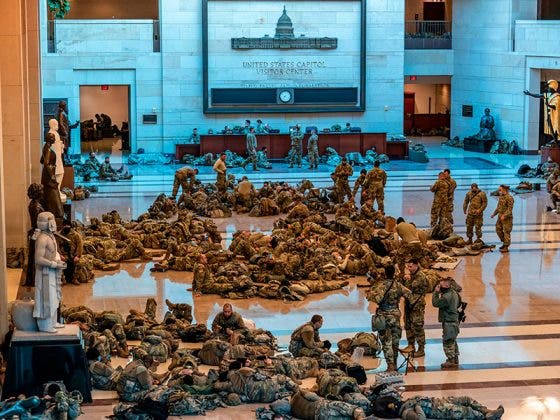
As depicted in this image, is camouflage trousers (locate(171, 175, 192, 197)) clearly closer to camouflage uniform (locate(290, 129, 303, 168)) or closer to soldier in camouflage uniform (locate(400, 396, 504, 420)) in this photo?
camouflage uniform (locate(290, 129, 303, 168))

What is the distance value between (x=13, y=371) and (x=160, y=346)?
2750 millimetres

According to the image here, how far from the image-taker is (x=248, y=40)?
47938mm

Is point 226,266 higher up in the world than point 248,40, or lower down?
lower down

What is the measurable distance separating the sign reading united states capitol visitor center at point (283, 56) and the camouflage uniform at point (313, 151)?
4824 millimetres

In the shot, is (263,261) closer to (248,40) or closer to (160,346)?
(160,346)

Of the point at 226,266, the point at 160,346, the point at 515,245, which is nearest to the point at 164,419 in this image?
the point at 160,346

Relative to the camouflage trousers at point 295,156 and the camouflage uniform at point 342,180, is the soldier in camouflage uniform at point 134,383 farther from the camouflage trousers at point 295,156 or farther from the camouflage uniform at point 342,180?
the camouflage trousers at point 295,156

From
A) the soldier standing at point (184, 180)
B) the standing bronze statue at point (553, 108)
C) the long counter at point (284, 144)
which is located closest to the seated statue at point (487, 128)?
the long counter at point (284, 144)

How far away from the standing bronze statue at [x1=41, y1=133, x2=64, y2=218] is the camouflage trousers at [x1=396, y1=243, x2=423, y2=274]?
6.70 metres

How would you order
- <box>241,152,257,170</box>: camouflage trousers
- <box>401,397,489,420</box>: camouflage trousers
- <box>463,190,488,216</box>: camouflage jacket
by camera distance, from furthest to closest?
1. <box>241,152,257,170</box>: camouflage trousers
2. <box>463,190,488,216</box>: camouflage jacket
3. <box>401,397,489,420</box>: camouflage trousers

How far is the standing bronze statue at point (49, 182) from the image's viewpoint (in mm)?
24828

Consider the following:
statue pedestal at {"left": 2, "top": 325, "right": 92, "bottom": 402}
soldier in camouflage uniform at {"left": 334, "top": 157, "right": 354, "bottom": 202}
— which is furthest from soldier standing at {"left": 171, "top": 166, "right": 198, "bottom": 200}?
statue pedestal at {"left": 2, "top": 325, "right": 92, "bottom": 402}

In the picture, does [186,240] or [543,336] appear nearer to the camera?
[543,336]

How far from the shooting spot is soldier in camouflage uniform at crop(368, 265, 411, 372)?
58.7ft
